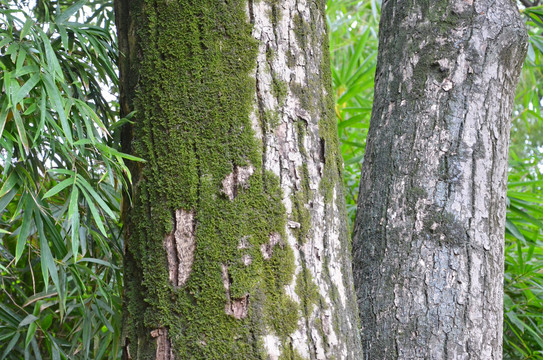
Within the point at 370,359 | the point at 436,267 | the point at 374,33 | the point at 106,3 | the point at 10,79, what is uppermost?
the point at 374,33

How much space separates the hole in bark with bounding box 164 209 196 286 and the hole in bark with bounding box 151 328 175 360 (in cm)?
7

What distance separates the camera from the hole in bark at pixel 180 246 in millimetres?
753

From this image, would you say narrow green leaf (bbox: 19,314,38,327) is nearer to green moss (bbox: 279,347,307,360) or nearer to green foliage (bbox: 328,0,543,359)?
green moss (bbox: 279,347,307,360)

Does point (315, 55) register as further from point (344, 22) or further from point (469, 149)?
point (344, 22)

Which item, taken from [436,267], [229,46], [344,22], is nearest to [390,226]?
[436,267]

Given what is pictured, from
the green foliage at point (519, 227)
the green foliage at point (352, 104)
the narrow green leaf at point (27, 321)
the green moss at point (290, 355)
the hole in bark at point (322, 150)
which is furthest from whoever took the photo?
the green foliage at point (352, 104)

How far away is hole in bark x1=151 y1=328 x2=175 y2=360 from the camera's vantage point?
733 mm

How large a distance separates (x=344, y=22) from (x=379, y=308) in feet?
6.67

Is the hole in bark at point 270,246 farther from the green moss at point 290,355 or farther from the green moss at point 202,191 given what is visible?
the green moss at point 290,355

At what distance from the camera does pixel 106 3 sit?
1288 millimetres

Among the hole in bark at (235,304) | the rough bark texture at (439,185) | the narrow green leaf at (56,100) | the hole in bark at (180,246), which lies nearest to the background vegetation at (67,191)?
the narrow green leaf at (56,100)

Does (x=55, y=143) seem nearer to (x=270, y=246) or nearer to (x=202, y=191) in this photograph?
(x=202, y=191)

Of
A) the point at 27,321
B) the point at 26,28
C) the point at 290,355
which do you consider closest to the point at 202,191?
the point at 290,355

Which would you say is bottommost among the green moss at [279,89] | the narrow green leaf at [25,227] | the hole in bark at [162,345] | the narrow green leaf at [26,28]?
the hole in bark at [162,345]
